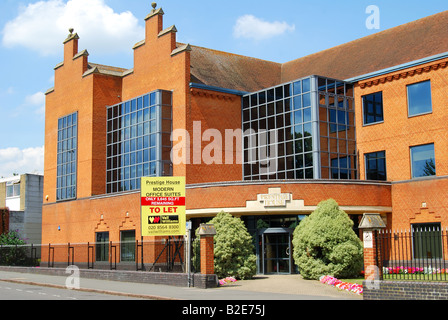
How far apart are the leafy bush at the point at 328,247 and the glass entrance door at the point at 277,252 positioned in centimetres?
313

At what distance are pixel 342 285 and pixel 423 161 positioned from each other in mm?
12465

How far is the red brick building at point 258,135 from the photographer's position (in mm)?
30734

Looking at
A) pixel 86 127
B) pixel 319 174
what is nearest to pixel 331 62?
pixel 319 174

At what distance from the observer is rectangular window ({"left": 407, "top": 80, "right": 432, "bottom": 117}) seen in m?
31.7

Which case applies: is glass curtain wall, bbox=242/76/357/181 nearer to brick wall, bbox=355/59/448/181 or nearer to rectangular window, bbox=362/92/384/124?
brick wall, bbox=355/59/448/181

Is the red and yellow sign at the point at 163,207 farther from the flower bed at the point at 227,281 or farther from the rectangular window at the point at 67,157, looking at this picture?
the rectangular window at the point at 67,157

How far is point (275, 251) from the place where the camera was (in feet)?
99.8

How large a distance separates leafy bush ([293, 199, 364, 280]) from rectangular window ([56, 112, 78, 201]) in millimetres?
21632

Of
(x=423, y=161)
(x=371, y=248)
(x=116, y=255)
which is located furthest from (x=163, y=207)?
(x=423, y=161)

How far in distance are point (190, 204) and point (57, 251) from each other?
1467cm

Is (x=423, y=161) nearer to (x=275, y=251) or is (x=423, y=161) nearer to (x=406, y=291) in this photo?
(x=275, y=251)

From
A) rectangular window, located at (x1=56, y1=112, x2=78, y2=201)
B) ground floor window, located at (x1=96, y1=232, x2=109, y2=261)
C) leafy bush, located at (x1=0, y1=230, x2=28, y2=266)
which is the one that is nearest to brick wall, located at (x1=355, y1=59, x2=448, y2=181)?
ground floor window, located at (x1=96, y1=232, x2=109, y2=261)
